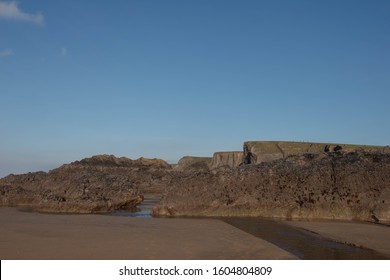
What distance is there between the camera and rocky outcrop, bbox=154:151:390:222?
67.2ft

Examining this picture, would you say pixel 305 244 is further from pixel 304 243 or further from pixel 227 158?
pixel 227 158

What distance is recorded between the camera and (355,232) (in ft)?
50.6

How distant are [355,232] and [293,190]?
670cm

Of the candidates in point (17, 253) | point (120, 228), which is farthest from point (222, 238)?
point (17, 253)

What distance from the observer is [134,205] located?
90.0 ft

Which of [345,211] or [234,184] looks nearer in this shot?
[345,211]

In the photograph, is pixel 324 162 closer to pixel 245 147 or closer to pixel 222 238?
pixel 222 238

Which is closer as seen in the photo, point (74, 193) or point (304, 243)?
point (304, 243)

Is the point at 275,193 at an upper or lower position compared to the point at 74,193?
upper

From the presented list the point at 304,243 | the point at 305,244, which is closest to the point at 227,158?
the point at 304,243

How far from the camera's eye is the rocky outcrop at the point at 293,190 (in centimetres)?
2047

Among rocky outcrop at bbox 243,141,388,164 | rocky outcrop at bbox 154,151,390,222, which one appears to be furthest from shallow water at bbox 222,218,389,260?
rocky outcrop at bbox 243,141,388,164
